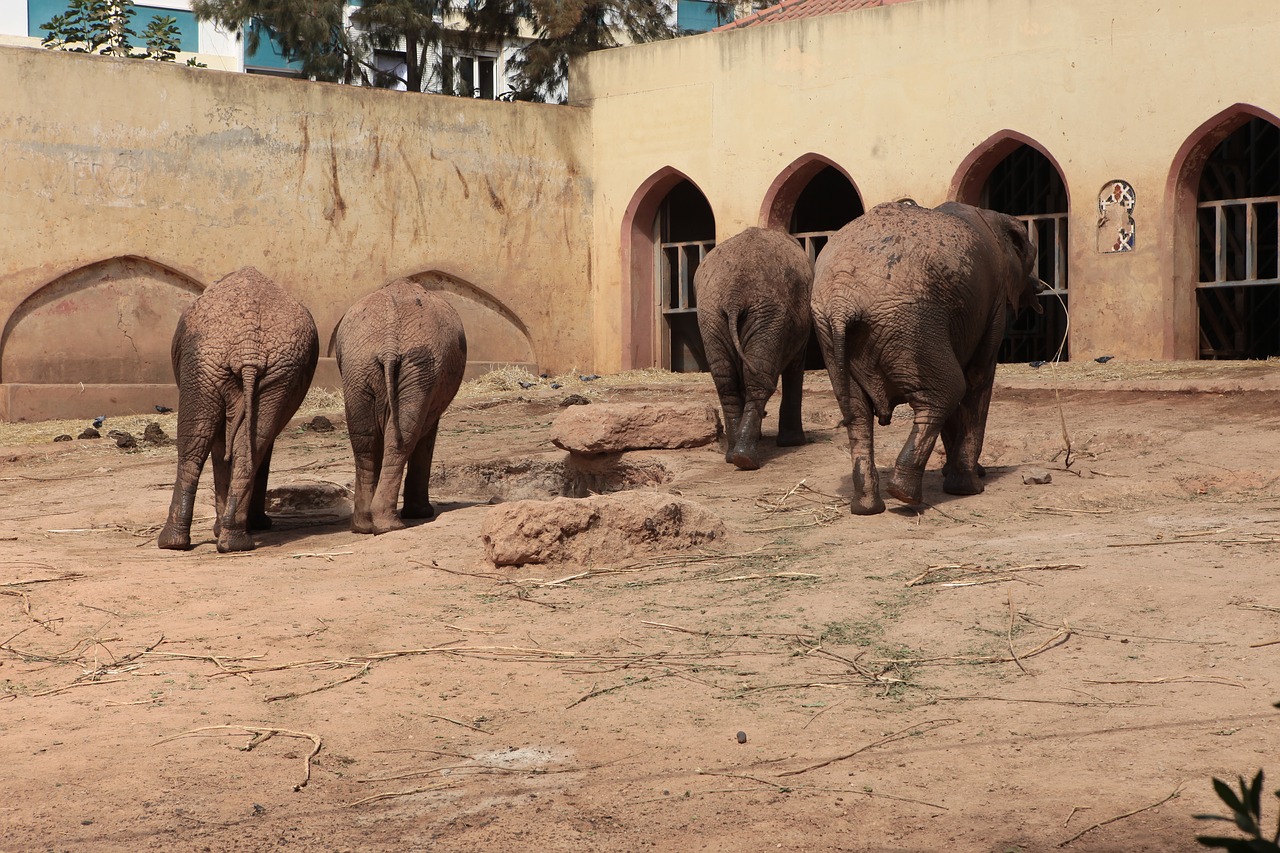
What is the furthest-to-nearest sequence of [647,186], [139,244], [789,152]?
[647,186]
[789,152]
[139,244]

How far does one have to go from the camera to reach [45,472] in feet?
39.4

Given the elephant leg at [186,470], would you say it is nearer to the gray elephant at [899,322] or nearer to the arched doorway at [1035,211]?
the gray elephant at [899,322]

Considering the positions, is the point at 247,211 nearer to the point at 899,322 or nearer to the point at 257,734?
the point at 899,322

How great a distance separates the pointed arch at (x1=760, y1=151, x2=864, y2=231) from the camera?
18266 millimetres

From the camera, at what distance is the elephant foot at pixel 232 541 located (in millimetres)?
7707

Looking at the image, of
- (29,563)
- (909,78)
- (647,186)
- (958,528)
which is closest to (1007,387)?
(909,78)

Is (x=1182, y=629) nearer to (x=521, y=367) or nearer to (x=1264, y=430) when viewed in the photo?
(x=1264, y=430)

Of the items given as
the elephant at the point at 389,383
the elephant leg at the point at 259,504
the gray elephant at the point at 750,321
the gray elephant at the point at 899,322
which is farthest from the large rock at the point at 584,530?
the gray elephant at the point at 750,321

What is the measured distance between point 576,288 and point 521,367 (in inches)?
63.7

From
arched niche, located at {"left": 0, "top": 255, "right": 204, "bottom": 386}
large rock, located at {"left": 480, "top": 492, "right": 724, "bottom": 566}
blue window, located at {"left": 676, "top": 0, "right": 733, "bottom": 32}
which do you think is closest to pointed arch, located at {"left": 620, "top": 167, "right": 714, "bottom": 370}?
arched niche, located at {"left": 0, "top": 255, "right": 204, "bottom": 386}

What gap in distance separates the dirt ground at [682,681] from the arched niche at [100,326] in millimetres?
7994

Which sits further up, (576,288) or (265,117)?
(265,117)

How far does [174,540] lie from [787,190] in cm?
1214

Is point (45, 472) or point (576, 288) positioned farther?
point (576, 288)
